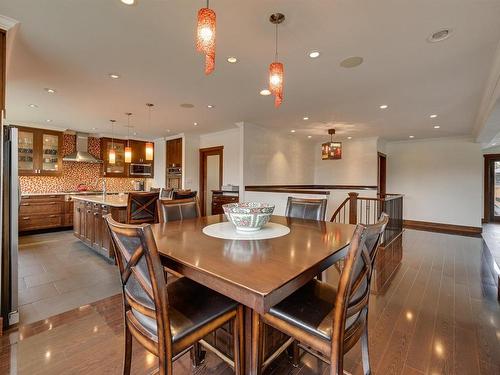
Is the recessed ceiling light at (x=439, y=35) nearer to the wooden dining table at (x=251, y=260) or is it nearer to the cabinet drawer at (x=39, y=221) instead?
the wooden dining table at (x=251, y=260)

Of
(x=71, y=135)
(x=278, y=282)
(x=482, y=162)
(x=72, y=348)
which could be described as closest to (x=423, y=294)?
(x=278, y=282)

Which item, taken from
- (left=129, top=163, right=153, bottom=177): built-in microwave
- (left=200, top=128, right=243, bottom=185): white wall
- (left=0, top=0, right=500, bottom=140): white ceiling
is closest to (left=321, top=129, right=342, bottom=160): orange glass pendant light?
(left=0, top=0, right=500, bottom=140): white ceiling

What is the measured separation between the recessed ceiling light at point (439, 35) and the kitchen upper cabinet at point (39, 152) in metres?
7.54

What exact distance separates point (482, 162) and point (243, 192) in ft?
21.2

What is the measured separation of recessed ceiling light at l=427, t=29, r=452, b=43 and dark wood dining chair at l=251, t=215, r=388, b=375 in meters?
1.90

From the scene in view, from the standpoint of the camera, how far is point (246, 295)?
866mm

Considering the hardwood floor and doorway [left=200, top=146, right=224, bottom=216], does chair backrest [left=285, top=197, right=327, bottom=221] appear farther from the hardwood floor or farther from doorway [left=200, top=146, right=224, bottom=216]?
doorway [left=200, top=146, right=224, bottom=216]

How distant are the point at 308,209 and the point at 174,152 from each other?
5372mm

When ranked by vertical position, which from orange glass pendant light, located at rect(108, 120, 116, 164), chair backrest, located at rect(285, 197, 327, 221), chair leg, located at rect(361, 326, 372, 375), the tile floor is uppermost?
orange glass pendant light, located at rect(108, 120, 116, 164)

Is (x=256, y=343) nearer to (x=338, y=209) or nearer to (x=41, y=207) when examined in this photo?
(x=338, y=209)

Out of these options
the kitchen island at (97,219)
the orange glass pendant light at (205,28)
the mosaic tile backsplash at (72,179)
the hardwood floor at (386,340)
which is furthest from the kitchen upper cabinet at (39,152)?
the orange glass pendant light at (205,28)

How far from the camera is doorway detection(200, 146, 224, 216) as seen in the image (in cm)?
638

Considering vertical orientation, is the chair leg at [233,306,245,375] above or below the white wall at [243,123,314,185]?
below

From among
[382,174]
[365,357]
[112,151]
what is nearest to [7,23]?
[112,151]
